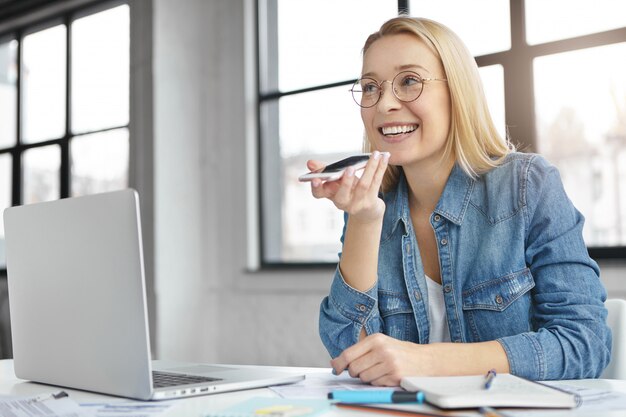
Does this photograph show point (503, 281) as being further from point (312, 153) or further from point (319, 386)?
point (312, 153)

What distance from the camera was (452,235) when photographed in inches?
54.9

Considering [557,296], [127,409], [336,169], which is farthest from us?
[557,296]

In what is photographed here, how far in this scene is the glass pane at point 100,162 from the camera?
389 cm

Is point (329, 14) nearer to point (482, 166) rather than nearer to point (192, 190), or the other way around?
point (192, 190)

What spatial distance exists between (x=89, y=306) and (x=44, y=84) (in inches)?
153

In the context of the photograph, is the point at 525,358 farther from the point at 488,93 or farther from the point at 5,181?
the point at 5,181

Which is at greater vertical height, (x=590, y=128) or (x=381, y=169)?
(x=590, y=128)

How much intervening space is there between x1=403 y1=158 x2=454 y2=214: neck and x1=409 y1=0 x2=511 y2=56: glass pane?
1387mm

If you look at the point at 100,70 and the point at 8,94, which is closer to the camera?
the point at 100,70

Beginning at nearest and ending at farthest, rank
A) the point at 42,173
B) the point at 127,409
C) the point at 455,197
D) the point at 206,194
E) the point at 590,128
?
1. the point at 127,409
2. the point at 455,197
3. the point at 590,128
4. the point at 206,194
5. the point at 42,173

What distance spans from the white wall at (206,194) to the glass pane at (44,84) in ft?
3.78

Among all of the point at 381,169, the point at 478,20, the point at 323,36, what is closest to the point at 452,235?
the point at 381,169

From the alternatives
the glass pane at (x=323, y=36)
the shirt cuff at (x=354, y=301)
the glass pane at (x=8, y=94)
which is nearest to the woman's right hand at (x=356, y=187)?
the shirt cuff at (x=354, y=301)

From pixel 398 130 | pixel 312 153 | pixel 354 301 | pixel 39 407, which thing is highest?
pixel 312 153
